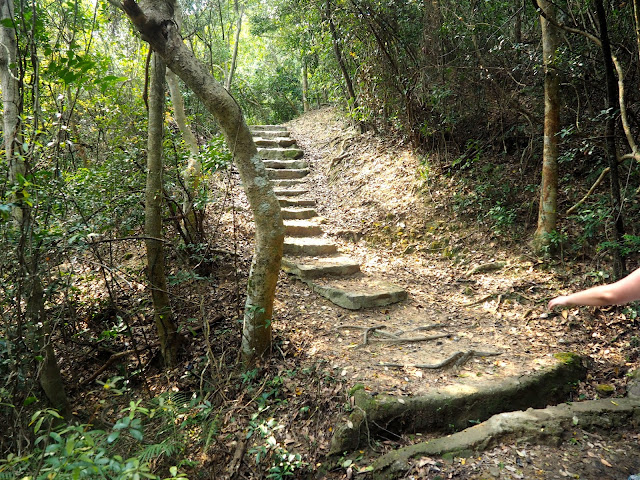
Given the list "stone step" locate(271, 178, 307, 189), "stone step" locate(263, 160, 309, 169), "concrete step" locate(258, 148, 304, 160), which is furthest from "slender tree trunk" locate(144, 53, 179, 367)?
"concrete step" locate(258, 148, 304, 160)

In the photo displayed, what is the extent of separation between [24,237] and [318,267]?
3.77 meters

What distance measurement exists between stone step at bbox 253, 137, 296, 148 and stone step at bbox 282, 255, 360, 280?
5.34 m

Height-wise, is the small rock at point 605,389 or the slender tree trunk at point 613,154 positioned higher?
the slender tree trunk at point 613,154

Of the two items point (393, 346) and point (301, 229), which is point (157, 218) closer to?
point (393, 346)

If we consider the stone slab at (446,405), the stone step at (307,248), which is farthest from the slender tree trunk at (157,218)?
the stone step at (307,248)

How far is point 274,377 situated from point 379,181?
17.6ft

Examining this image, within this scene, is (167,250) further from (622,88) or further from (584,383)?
(622,88)

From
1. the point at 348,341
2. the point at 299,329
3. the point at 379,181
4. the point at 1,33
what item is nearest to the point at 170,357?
the point at 299,329

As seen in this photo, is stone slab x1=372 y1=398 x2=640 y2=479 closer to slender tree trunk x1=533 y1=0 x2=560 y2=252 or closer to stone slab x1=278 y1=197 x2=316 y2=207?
slender tree trunk x1=533 y1=0 x2=560 y2=252

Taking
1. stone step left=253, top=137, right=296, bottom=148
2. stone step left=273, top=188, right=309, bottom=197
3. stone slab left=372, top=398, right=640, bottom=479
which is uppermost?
stone step left=253, top=137, right=296, bottom=148

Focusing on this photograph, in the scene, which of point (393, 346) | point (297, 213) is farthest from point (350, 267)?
point (297, 213)

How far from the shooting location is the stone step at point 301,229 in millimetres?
7145

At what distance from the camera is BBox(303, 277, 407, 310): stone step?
16.9 ft

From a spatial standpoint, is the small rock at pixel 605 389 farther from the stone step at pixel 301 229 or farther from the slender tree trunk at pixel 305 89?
the slender tree trunk at pixel 305 89
